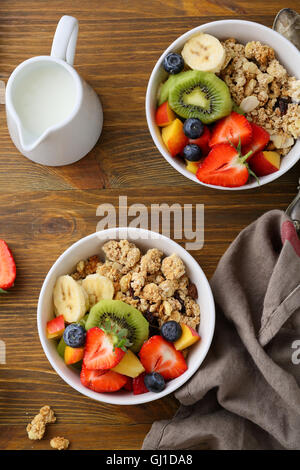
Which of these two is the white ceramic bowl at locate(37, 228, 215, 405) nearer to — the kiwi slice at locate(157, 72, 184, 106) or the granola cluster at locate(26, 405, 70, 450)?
the granola cluster at locate(26, 405, 70, 450)

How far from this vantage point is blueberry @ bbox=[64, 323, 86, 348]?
100 centimetres

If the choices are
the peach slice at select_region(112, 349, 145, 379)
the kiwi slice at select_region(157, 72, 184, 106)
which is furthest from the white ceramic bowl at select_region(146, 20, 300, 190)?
the peach slice at select_region(112, 349, 145, 379)

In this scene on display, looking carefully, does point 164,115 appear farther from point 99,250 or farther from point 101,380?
point 101,380

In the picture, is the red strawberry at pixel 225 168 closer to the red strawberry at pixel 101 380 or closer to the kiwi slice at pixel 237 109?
the kiwi slice at pixel 237 109

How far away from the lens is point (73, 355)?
1.04m

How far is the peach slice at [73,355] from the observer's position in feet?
3.39

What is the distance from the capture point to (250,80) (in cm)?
108

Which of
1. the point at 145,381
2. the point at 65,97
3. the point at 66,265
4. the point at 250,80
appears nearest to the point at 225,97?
the point at 250,80

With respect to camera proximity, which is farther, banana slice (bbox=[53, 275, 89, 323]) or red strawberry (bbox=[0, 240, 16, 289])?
red strawberry (bbox=[0, 240, 16, 289])

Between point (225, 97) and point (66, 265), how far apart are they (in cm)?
45

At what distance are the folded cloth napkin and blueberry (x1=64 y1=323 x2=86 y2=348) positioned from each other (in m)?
0.24

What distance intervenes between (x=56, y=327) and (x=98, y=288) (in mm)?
110
